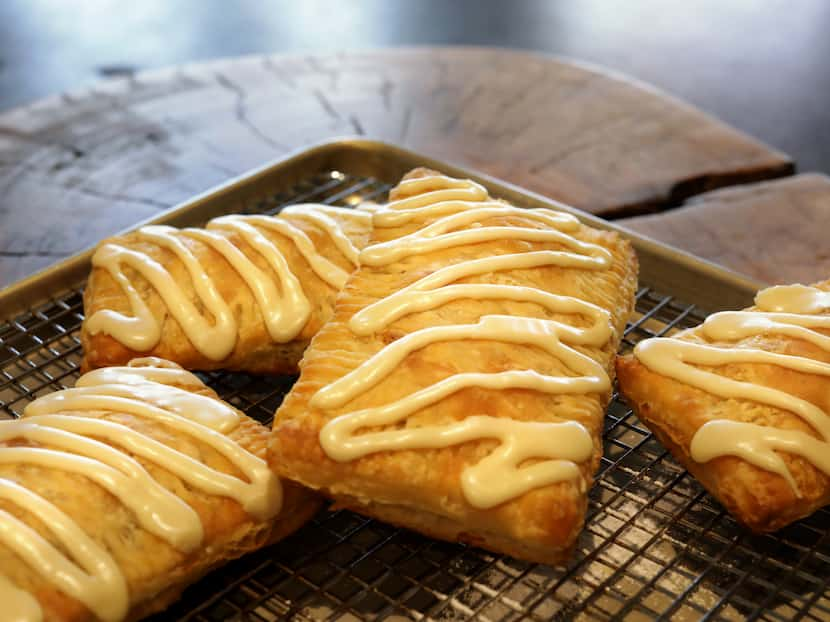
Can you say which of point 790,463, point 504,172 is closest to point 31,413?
point 790,463

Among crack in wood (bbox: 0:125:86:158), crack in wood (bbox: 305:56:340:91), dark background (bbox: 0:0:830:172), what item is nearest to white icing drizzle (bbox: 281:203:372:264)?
crack in wood (bbox: 0:125:86:158)

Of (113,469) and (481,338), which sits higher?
(481,338)

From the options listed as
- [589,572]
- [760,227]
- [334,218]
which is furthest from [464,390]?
[760,227]

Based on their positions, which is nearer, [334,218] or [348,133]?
[334,218]

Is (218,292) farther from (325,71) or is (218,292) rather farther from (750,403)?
(325,71)

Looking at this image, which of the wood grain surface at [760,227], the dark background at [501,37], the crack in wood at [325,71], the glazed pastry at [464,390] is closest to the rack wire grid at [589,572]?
the glazed pastry at [464,390]

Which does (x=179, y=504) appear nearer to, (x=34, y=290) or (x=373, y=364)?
(x=373, y=364)
